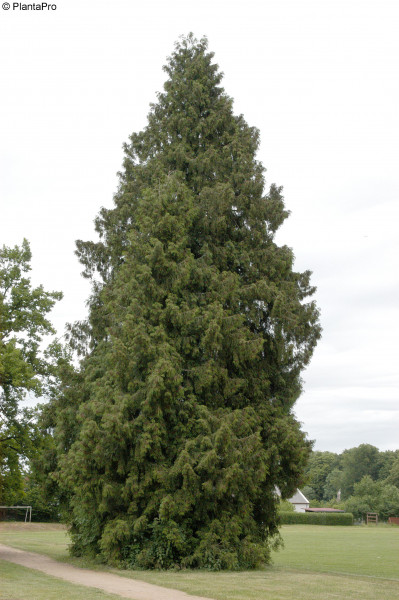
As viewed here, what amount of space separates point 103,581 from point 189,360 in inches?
261

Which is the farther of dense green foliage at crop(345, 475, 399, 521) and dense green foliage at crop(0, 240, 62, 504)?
dense green foliage at crop(345, 475, 399, 521)

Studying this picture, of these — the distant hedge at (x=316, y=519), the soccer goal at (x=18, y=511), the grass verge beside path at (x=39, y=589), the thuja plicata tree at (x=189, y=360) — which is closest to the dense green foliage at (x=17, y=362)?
the thuja plicata tree at (x=189, y=360)

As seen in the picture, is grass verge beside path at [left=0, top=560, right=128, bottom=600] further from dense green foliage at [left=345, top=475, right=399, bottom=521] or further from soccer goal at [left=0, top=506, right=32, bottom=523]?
dense green foliage at [left=345, top=475, right=399, bottom=521]

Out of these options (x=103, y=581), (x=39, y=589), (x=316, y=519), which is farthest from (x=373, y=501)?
(x=39, y=589)

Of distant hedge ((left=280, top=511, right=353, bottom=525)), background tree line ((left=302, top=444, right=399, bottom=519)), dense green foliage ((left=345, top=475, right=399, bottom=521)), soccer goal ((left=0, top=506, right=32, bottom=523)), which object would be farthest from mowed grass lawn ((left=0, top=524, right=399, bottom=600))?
background tree line ((left=302, top=444, right=399, bottom=519))

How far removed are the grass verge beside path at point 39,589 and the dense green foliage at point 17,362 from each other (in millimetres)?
5739

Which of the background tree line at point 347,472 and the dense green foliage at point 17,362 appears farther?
the background tree line at point 347,472

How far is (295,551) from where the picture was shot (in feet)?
93.9

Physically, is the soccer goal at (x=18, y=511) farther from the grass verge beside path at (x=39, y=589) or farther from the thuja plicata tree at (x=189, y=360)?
the grass verge beside path at (x=39, y=589)

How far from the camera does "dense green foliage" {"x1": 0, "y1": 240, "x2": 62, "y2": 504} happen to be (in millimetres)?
20819

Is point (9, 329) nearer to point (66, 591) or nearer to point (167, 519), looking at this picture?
point (167, 519)

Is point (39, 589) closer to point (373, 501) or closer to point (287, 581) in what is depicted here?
point (287, 581)

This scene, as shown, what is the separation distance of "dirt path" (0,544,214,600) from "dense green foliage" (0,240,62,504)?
256 centimetres

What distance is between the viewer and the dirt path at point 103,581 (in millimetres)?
11945
